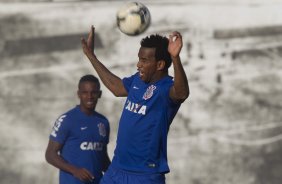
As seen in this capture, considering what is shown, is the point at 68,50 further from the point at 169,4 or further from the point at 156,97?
the point at 156,97

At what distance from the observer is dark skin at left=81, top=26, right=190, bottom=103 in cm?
489

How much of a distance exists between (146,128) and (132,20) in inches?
79.8

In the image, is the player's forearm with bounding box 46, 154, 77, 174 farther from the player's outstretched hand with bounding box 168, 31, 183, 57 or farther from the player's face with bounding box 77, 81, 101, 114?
the player's outstretched hand with bounding box 168, 31, 183, 57

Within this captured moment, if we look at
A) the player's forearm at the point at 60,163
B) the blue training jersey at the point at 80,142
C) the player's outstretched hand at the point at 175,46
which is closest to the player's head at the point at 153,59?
the player's outstretched hand at the point at 175,46

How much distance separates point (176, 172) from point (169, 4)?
2.26m

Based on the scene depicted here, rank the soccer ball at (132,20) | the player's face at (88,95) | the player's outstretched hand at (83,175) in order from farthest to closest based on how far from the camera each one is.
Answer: the player's face at (88,95) < the soccer ball at (132,20) < the player's outstretched hand at (83,175)

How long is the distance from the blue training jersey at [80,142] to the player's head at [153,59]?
6.33 feet

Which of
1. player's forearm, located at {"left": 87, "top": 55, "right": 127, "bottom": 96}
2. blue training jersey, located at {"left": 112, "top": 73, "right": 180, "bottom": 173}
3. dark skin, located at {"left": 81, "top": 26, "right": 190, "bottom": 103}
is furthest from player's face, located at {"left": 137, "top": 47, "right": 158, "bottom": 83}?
player's forearm, located at {"left": 87, "top": 55, "right": 127, "bottom": 96}

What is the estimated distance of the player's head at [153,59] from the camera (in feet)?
17.6

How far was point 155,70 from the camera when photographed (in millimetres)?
5422

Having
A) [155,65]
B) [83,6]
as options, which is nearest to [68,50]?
[83,6]

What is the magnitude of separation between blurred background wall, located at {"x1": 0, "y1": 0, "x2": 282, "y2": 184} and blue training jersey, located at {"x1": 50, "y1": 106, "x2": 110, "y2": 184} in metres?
2.16

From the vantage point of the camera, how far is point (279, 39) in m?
9.92

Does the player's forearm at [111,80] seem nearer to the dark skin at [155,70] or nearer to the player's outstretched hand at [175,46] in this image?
the dark skin at [155,70]
